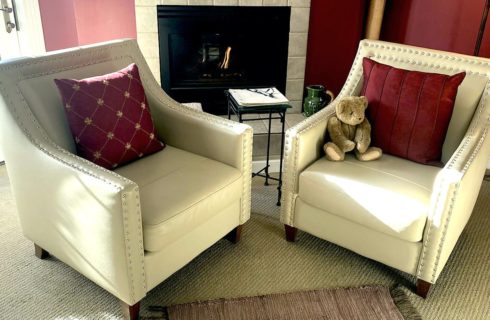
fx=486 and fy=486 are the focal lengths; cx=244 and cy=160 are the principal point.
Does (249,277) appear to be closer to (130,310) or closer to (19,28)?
(130,310)

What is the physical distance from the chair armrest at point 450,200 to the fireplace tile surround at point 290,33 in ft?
5.69

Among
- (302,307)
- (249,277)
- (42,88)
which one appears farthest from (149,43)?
(302,307)

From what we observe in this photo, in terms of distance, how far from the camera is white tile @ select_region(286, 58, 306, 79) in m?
3.57

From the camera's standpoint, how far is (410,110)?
2.10 meters

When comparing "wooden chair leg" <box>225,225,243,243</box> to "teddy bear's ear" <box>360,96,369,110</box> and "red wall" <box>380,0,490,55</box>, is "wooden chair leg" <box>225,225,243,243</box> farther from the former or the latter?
"red wall" <box>380,0,490,55</box>

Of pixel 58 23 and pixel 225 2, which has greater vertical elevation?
pixel 225 2

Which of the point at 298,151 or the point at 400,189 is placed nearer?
the point at 400,189

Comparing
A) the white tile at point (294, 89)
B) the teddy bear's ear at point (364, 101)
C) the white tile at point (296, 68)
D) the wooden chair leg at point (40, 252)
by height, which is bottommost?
the wooden chair leg at point (40, 252)

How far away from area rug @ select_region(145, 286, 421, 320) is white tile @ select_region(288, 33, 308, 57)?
6.65 feet

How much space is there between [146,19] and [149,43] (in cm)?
16

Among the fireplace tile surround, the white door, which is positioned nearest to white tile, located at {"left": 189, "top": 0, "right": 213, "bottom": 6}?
the fireplace tile surround

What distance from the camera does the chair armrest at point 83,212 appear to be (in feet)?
5.12


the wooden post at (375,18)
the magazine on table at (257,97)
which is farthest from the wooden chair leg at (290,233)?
the wooden post at (375,18)

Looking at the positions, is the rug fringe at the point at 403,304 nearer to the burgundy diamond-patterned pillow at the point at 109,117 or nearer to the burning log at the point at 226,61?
the burgundy diamond-patterned pillow at the point at 109,117
